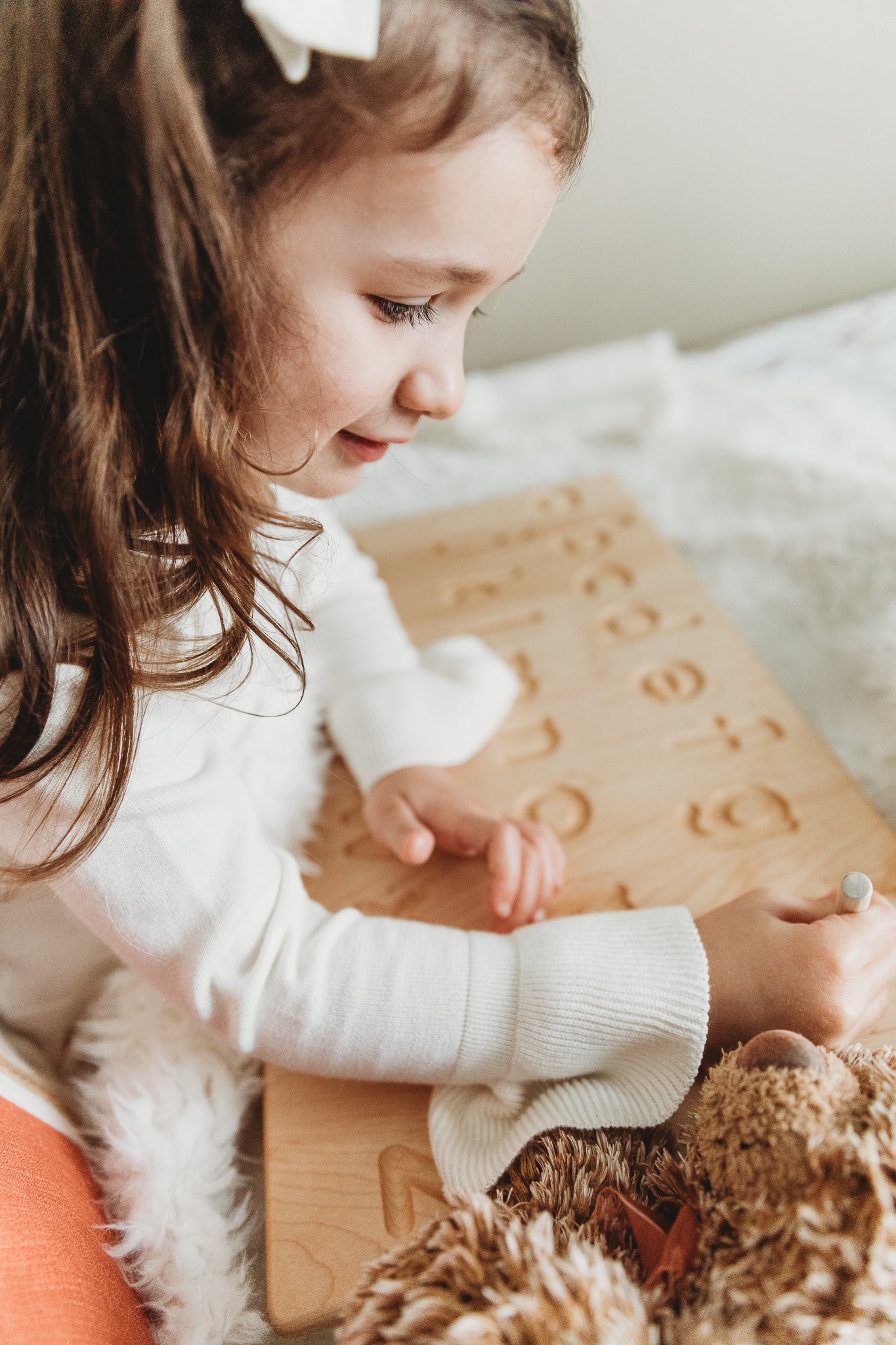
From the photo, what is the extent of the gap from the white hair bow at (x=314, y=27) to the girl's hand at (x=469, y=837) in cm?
33

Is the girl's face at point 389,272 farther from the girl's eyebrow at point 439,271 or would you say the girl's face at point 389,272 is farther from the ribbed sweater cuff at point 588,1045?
the ribbed sweater cuff at point 588,1045

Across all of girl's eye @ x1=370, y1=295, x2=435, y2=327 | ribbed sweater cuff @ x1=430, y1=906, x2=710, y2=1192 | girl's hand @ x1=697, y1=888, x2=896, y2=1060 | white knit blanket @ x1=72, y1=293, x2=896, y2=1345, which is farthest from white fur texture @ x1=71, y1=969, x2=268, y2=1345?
girl's eye @ x1=370, y1=295, x2=435, y2=327

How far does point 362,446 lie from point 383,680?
0.58 ft

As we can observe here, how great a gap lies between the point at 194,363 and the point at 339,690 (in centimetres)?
29

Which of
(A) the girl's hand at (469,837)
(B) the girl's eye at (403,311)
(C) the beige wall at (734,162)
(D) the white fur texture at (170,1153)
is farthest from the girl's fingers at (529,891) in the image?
(C) the beige wall at (734,162)

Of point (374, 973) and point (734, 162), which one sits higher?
point (734, 162)

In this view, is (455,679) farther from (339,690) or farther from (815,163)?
(815,163)

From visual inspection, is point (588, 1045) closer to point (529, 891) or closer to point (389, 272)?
point (529, 891)

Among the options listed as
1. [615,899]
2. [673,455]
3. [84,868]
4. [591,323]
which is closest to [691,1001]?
[615,899]

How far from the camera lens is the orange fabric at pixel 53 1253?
1.01ft

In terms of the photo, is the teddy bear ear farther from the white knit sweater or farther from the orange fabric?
the orange fabric

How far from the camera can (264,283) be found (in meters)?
0.33

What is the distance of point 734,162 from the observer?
73 centimetres

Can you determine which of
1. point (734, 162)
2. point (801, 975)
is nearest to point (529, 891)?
point (801, 975)
